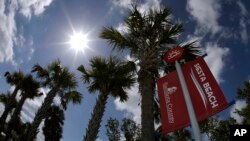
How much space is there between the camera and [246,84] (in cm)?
2273

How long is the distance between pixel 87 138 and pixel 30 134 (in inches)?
261

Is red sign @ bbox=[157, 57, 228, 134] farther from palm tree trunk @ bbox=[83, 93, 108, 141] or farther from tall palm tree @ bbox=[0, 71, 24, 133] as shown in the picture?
tall palm tree @ bbox=[0, 71, 24, 133]

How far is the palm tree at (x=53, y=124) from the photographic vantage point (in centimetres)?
2166

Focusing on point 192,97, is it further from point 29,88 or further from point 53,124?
point 29,88

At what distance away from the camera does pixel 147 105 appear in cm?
916

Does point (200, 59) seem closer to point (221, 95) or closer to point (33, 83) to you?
point (221, 95)

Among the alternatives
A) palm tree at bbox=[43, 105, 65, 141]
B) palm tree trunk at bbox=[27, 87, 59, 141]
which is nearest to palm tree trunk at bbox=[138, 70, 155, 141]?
palm tree trunk at bbox=[27, 87, 59, 141]

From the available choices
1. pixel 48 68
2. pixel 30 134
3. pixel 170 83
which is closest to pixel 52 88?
pixel 48 68

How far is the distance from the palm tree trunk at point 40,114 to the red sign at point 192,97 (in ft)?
42.5

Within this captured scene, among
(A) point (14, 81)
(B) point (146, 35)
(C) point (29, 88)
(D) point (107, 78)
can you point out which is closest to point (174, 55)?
(B) point (146, 35)

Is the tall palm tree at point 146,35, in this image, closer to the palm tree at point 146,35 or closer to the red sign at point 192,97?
the palm tree at point 146,35

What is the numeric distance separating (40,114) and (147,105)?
11.1 metres

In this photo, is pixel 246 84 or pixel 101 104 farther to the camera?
pixel 246 84

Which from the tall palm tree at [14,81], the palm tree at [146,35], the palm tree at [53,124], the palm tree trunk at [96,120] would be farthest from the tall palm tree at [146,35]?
the tall palm tree at [14,81]
